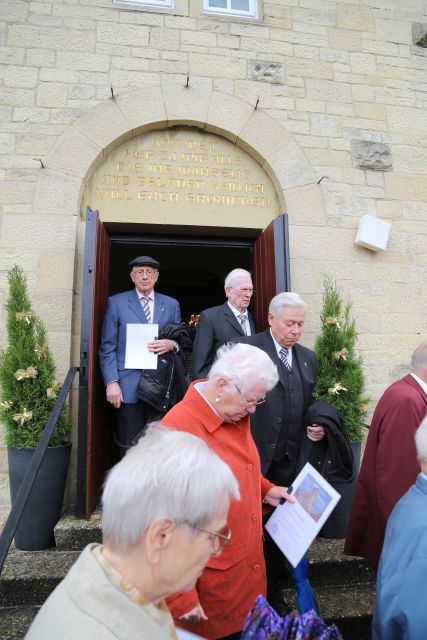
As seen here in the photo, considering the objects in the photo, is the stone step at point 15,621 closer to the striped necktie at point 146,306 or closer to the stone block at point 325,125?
the striped necktie at point 146,306


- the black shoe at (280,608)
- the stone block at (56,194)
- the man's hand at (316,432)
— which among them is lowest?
the black shoe at (280,608)

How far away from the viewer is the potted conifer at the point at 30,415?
338cm

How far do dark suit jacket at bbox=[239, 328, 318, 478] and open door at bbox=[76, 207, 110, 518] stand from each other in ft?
4.62

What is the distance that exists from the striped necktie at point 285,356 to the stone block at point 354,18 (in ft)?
13.5

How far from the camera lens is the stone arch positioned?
4441 millimetres

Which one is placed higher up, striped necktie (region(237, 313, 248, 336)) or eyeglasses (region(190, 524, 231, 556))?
striped necktie (region(237, 313, 248, 336))

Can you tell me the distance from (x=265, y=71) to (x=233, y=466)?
14.5 ft

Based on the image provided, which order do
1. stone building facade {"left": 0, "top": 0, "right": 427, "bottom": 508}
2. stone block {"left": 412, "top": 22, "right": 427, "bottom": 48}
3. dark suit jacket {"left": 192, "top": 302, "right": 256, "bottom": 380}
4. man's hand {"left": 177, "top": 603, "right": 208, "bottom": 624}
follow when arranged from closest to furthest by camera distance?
man's hand {"left": 177, "top": 603, "right": 208, "bottom": 624} → dark suit jacket {"left": 192, "top": 302, "right": 256, "bottom": 380} → stone building facade {"left": 0, "top": 0, "right": 427, "bottom": 508} → stone block {"left": 412, "top": 22, "right": 427, "bottom": 48}

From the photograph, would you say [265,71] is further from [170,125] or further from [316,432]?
[316,432]

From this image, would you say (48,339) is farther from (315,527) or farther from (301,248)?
(315,527)

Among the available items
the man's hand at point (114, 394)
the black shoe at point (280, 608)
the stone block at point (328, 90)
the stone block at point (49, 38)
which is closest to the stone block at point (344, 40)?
the stone block at point (328, 90)

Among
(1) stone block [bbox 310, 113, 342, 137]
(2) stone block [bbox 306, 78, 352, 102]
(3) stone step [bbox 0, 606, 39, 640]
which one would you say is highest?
(2) stone block [bbox 306, 78, 352, 102]

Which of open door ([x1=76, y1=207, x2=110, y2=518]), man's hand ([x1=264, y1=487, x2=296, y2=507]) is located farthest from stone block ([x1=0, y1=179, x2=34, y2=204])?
man's hand ([x1=264, y1=487, x2=296, y2=507])

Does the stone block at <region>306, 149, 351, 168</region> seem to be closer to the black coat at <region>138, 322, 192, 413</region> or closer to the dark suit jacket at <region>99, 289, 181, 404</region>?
the dark suit jacket at <region>99, 289, 181, 404</region>
